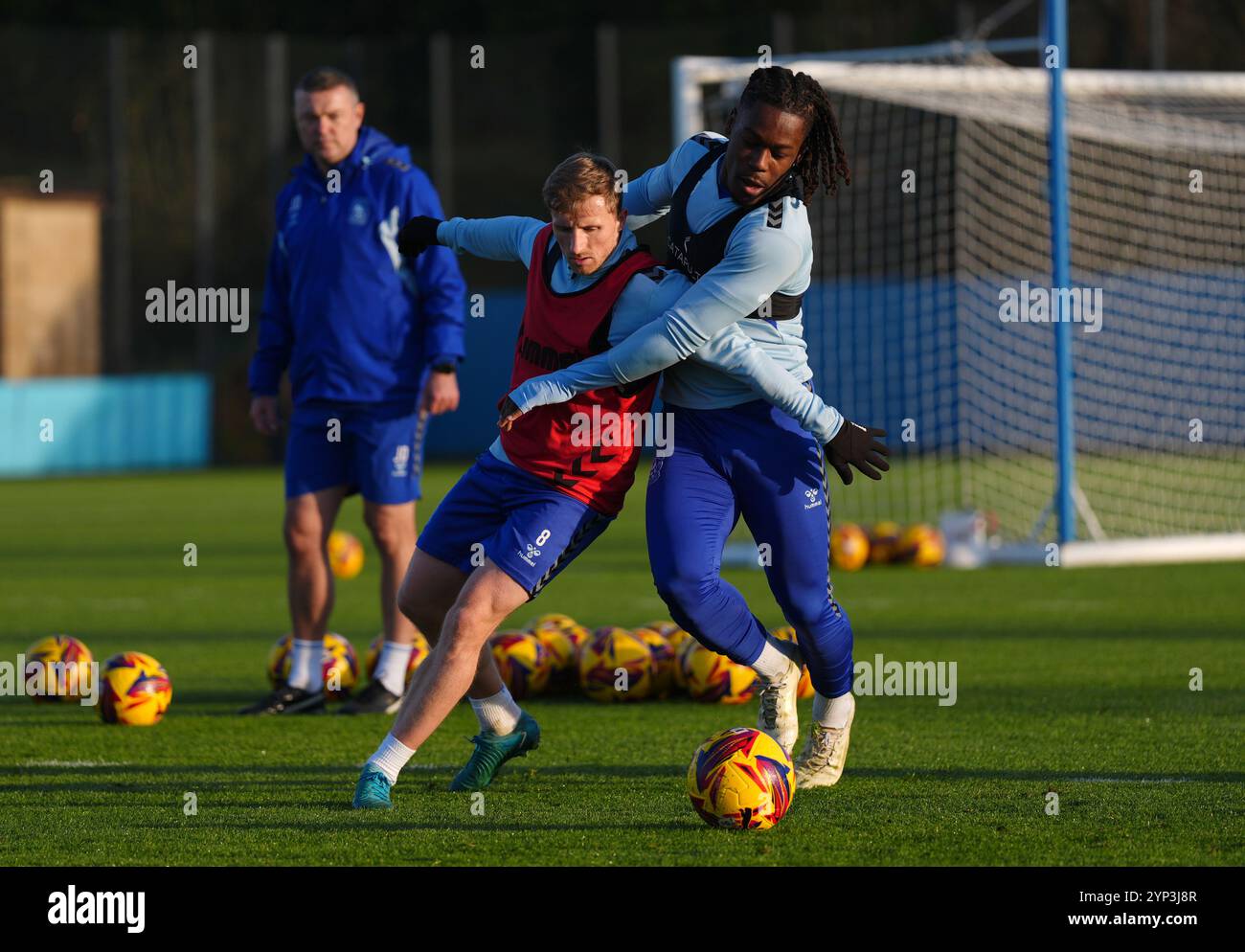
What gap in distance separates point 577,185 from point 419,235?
98cm

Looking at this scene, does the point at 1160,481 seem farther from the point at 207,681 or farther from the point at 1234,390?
the point at 207,681

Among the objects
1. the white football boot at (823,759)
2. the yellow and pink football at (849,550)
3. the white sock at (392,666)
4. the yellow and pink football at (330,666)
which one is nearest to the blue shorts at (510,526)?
the white football boot at (823,759)

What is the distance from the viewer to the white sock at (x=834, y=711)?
6.20 metres

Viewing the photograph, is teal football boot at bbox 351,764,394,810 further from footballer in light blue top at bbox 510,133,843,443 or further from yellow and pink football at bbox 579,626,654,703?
yellow and pink football at bbox 579,626,654,703

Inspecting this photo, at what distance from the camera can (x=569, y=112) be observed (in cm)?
3134

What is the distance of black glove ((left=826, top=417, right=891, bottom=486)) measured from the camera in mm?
5777

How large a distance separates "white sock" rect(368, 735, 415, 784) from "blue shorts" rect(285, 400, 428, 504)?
2.23m

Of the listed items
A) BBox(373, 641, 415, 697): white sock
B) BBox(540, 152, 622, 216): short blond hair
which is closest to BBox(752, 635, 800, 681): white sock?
BBox(540, 152, 622, 216): short blond hair

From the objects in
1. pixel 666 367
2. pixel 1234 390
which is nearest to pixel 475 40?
pixel 1234 390

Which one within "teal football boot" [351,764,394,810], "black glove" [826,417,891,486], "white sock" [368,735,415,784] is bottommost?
"teal football boot" [351,764,394,810]

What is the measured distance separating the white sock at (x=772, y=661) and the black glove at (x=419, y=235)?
69.2 inches

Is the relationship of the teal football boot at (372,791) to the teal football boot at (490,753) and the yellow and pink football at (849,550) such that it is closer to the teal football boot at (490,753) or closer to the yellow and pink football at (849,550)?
the teal football boot at (490,753)

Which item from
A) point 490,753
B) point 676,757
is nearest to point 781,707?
point 676,757
